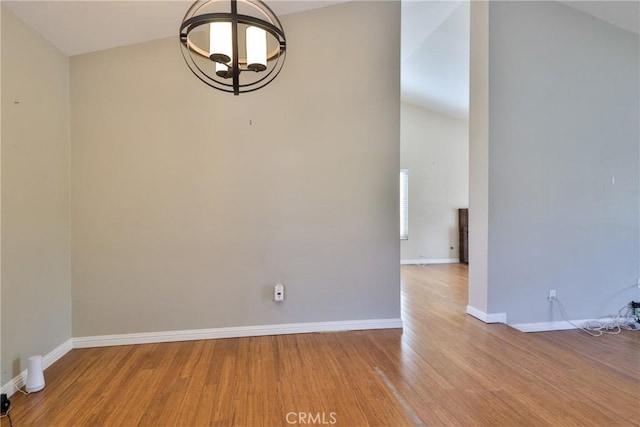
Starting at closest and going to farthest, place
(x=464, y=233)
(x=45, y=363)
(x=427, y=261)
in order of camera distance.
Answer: (x=45, y=363) → (x=464, y=233) → (x=427, y=261)

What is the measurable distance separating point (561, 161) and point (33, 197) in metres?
4.97

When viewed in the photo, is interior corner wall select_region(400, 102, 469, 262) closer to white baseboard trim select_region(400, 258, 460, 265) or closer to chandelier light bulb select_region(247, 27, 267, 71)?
white baseboard trim select_region(400, 258, 460, 265)

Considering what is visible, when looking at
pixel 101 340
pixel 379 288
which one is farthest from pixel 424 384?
pixel 101 340

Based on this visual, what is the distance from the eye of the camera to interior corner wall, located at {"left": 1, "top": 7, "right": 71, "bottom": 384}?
224 centimetres

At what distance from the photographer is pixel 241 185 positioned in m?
3.20

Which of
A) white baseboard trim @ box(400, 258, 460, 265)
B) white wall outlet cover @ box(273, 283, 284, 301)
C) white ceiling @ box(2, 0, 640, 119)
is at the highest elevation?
white ceiling @ box(2, 0, 640, 119)

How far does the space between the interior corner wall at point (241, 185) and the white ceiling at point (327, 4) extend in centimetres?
18

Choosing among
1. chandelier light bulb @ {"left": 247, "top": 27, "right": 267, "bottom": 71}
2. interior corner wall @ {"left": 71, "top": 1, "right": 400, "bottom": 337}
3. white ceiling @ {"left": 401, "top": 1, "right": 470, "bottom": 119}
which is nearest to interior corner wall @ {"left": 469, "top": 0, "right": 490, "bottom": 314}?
white ceiling @ {"left": 401, "top": 1, "right": 470, "bottom": 119}

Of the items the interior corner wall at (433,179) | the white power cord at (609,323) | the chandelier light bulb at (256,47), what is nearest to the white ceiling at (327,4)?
the interior corner wall at (433,179)

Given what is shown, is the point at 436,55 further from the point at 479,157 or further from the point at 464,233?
the point at 464,233

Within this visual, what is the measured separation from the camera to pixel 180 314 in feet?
10.3

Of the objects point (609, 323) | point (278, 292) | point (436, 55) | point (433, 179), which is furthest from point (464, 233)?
point (278, 292)

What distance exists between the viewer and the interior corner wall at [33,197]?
2.24m

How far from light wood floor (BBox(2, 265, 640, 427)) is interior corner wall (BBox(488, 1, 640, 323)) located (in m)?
0.61
